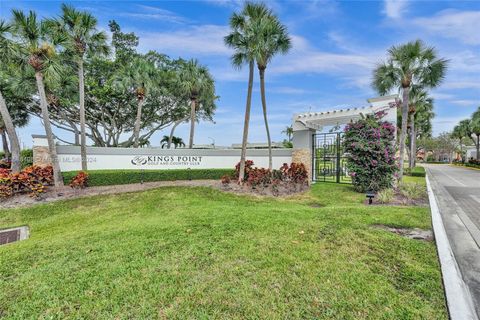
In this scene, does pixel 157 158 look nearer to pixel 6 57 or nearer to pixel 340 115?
pixel 6 57

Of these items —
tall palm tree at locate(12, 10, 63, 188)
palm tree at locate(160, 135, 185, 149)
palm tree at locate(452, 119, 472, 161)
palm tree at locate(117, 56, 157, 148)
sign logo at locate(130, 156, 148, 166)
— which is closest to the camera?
tall palm tree at locate(12, 10, 63, 188)

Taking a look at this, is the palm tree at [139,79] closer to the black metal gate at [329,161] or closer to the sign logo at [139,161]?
the sign logo at [139,161]

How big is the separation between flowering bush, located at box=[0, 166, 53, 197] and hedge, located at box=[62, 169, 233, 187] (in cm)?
81

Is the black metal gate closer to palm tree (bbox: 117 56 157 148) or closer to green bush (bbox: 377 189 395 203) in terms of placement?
green bush (bbox: 377 189 395 203)

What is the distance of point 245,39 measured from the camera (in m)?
9.80

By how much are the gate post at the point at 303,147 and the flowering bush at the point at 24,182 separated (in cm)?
1121

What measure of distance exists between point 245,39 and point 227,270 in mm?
9449

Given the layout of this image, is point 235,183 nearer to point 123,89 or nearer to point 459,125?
point 123,89

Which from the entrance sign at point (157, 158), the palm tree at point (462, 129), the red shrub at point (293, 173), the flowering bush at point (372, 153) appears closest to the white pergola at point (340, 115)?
the flowering bush at point (372, 153)

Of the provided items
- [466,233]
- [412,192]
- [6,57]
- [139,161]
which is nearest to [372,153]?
[412,192]

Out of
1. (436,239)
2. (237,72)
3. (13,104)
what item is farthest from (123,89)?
(436,239)

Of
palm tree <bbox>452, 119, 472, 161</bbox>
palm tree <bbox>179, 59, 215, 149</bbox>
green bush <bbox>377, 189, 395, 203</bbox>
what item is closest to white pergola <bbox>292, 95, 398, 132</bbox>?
green bush <bbox>377, 189, 395, 203</bbox>

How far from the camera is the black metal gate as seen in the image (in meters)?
12.0

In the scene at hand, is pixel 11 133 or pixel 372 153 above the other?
pixel 11 133
